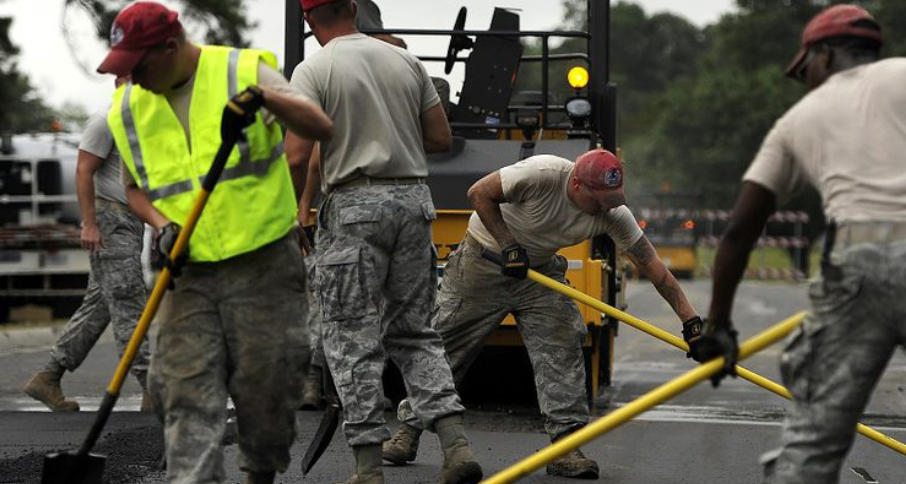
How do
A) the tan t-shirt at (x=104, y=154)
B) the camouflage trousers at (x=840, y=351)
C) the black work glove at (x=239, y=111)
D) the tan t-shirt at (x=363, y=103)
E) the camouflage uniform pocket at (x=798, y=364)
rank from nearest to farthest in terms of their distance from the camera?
the camouflage trousers at (x=840, y=351) → the camouflage uniform pocket at (x=798, y=364) → the black work glove at (x=239, y=111) → the tan t-shirt at (x=363, y=103) → the tan t-shirt at (x=104, y=154)

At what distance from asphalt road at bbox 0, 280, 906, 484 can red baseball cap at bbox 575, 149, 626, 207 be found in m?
1.22

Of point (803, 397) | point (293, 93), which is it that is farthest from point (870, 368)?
point (293, 93)

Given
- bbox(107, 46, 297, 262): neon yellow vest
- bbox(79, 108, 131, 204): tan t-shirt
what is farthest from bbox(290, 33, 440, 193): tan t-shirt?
bbox(79, 108, 131, 204): tan t-shirt

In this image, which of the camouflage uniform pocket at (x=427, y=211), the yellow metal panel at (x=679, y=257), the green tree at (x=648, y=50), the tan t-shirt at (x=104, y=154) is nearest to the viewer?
the camouflage uniform pocket at (x=427, y=211)

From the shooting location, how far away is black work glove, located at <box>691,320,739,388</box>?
15.3ft

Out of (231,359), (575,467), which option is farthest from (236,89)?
(575,467)

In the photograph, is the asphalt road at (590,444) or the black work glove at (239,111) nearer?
the black work glove at (239,111)

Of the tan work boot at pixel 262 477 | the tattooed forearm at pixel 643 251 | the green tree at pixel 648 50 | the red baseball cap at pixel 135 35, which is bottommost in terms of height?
the tan work boot at pixel 262 477

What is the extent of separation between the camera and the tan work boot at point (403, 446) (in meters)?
7.24

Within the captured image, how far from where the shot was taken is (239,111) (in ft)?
15.7

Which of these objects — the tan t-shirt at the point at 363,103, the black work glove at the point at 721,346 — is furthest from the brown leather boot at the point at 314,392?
the black work glove at the point at 721,346

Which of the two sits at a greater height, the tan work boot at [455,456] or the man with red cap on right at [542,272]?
the man with red cap on right at [542,272]

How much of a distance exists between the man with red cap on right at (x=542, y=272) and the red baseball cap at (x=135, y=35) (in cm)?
271

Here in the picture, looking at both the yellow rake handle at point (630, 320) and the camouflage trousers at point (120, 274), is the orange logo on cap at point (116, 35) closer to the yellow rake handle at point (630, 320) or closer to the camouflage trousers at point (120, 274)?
the yellow rake handle at point (630, 320)
